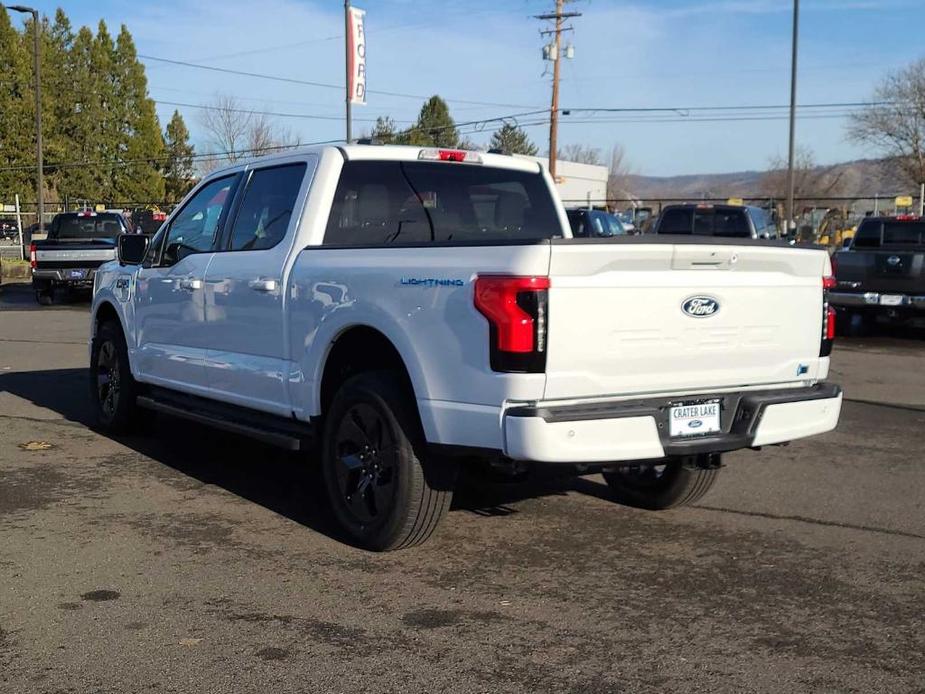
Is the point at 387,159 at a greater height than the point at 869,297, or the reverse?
the point at 387,159

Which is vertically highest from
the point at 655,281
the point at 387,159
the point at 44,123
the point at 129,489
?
the point at 44,123

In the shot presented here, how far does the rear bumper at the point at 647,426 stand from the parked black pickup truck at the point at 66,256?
1774cm

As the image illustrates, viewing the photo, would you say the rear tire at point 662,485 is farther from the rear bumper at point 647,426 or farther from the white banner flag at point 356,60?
the white banner flag at point 356,60

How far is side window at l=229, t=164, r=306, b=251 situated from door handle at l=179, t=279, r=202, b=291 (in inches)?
14.6

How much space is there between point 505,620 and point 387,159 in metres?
2.96

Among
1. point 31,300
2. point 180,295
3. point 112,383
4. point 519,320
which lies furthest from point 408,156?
point 31,300

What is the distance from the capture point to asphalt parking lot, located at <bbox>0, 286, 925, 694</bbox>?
380cm

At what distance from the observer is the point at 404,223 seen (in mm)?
6078

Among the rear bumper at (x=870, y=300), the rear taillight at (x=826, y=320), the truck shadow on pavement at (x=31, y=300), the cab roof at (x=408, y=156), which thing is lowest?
the truck shadow on pavement at (x=31, y=300)

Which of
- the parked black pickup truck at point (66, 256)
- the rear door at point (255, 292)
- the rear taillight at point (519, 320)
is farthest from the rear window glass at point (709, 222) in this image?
the rear taillight at point (519, 320)

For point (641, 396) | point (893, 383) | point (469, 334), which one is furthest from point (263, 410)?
point (893, 383)

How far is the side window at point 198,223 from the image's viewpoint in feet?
22.2

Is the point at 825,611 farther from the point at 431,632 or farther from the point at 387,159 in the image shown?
the point at 387,159

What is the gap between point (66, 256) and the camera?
824 inches
